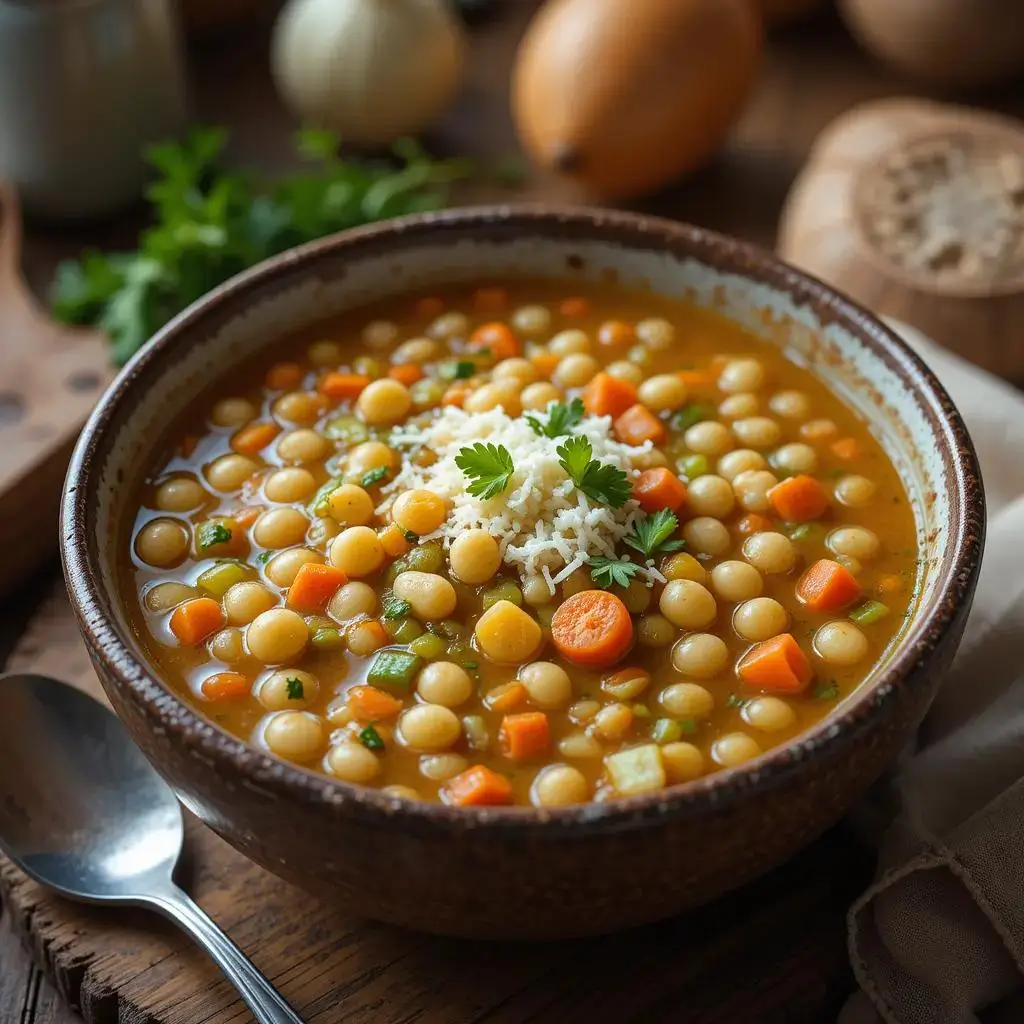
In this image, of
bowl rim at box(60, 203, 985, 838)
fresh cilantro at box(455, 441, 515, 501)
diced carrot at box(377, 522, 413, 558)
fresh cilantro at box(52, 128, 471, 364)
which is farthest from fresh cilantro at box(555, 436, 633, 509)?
fresh cilantro at box(52, 128, 471, 364)

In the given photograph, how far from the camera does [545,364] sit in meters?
3.16

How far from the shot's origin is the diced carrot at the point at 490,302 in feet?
10.9

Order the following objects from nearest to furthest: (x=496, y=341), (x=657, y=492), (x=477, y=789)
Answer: (x=477, y=789), (x=657, y=492), (x=496, y=341)

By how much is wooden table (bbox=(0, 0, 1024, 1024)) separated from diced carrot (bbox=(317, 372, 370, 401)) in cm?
160

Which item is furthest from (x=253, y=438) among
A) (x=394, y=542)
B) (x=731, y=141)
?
(x=731, y=141)

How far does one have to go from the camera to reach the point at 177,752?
216cm

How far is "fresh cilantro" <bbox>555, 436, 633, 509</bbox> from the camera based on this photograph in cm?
263

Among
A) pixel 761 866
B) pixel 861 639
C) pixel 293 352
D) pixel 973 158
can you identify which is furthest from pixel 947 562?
pixel 973 158

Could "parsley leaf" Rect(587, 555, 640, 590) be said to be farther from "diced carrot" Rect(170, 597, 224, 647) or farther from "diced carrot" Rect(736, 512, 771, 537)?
"diced carrot" Rect(170, 597, 224, 647)

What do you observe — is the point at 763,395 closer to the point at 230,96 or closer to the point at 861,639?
the point at 861,639

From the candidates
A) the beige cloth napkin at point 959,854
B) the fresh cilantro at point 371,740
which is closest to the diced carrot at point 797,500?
the beige cloth napkin at point 959,854

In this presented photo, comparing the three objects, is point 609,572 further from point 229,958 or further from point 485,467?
point 229,958

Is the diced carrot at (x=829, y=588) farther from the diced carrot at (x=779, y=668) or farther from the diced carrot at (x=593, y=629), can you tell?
the diced carrot at (x=593, y=629)

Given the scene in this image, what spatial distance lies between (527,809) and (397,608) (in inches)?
25.0
